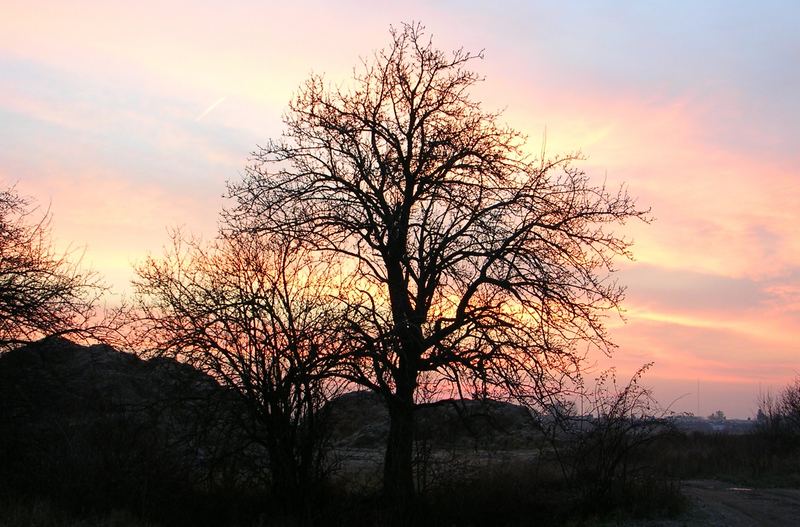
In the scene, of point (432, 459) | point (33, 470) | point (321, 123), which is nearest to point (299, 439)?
point (432, 459)

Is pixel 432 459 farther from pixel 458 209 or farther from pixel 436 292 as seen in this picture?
pixel 458 209

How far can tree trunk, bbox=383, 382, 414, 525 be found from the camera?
690 inches

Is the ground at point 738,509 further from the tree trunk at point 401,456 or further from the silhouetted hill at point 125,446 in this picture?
the silhouetted hill at point 125,446

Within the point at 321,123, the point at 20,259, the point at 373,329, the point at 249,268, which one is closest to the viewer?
the point at 373,329

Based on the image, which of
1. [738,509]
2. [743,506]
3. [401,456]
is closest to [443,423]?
[401,456]

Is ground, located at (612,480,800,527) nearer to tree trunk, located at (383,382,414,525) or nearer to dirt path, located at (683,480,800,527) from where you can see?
dirt path, located at (683,480,800,527)

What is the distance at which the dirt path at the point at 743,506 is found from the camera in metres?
17.0

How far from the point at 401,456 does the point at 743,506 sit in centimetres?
909

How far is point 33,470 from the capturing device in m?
17.5

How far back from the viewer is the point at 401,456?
58.1ft

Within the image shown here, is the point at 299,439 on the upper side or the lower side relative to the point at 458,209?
lower

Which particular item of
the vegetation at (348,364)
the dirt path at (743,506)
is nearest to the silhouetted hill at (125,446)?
the vegetation at (348,364)

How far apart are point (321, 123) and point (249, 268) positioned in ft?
14.0

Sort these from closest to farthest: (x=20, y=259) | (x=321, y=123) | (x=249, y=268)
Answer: (x=249, y=268), (x=321, y=123), (x=20, y=259)
